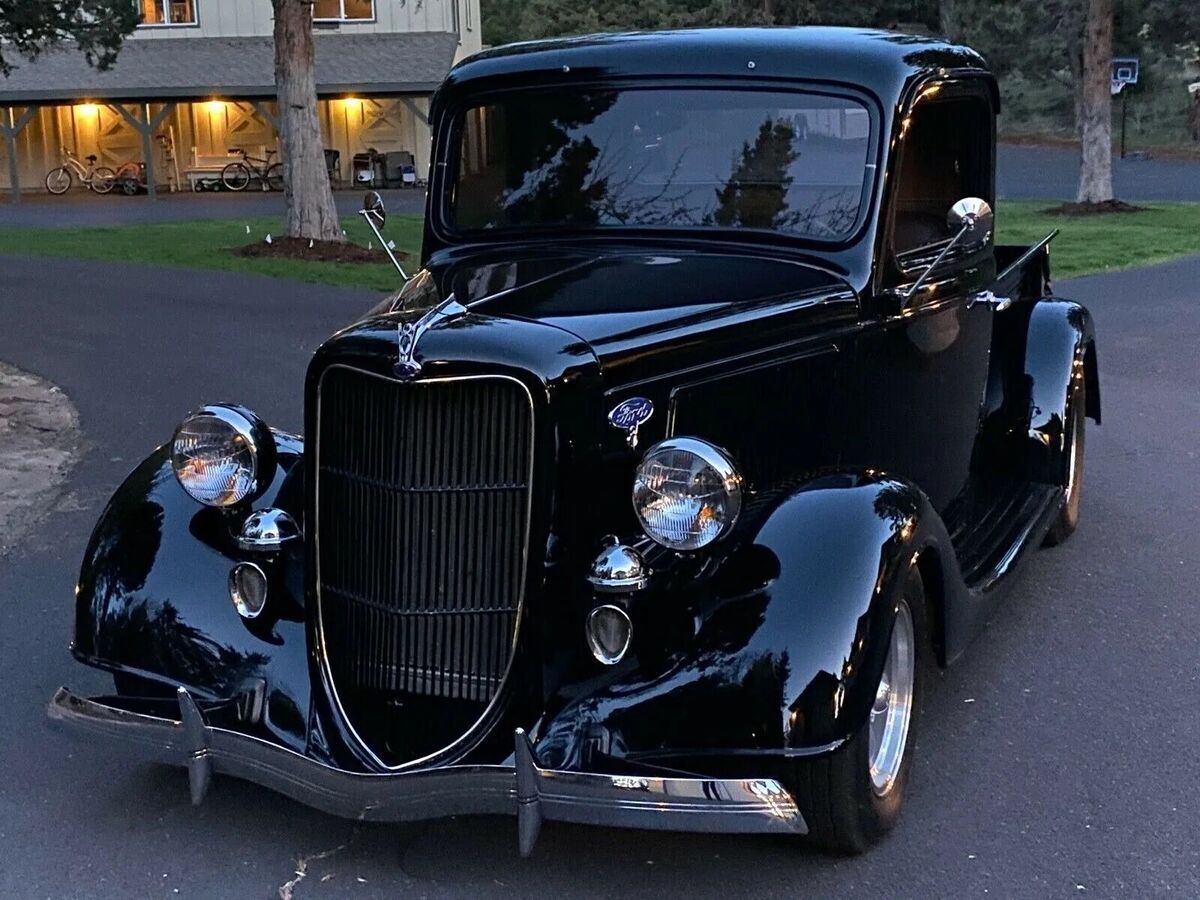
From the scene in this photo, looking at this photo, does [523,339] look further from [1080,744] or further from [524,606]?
[1080,744]

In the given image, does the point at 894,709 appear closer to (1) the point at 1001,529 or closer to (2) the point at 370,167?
Answer: (1) the point at 1001,529

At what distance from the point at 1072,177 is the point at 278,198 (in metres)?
18.5

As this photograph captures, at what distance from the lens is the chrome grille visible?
3500mm

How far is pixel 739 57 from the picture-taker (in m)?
4.81

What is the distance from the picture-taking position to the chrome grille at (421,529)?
3500 mm

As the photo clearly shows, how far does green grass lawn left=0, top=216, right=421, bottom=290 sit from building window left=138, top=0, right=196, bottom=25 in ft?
43.1

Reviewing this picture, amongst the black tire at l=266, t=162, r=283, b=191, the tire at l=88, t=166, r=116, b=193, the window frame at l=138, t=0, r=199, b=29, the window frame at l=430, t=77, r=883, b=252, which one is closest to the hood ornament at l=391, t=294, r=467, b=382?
the window frame at l=430, t=77, r=883, b=252

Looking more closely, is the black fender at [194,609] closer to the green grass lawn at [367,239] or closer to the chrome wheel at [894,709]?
the chrome wheel at [894,709]

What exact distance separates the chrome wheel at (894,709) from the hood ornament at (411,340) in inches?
55.4

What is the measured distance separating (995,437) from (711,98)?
6.68 feet

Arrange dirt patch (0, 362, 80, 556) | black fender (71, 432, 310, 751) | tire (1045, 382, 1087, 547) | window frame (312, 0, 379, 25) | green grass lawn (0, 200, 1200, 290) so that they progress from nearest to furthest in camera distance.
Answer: black fender (71, 432, 310, 751) < tire (1045, 382, 1087, 547) < dirt patch (0, 362, 80, 556) < green grass lawn (0, 200, 1200, 290) < window frame (312, 0, 379, 25)

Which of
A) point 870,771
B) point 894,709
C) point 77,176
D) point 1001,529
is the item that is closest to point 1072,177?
point 77,176

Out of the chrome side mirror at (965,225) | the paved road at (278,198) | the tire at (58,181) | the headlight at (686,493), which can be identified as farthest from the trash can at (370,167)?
the headlight at (686,493)

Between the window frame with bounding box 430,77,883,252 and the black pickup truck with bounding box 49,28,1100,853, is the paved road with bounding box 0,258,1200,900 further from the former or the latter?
the window frame with bounding box 430,77,883,252
